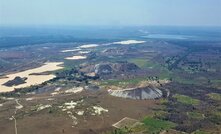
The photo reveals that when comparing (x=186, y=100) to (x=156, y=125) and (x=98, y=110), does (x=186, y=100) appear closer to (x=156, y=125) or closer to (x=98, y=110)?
(x=156, y=125)

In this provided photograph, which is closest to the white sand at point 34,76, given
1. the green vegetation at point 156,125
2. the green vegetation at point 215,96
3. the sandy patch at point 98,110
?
the sandy patch at point 98,110

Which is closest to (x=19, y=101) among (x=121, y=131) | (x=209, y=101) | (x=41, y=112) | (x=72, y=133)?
(x=41, y=112)

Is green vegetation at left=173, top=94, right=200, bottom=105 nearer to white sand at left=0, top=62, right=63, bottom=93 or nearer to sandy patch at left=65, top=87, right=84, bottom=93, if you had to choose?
sandy patch at left=65, top=87, right=84, bottom=93

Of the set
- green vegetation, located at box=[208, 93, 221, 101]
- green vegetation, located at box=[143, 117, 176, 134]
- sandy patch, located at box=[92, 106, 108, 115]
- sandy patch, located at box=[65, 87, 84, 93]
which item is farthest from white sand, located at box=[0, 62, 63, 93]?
green vegetation, located at box=[208, 93, 221, 101]

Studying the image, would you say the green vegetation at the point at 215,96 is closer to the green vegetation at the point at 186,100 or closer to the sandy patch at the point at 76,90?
the green vegetation at the point at 186,100

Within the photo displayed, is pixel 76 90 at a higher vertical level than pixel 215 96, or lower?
higher

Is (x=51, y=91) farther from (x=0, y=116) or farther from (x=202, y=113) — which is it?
(x=202, y=113)

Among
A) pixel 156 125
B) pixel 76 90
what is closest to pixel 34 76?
pixel 76 90

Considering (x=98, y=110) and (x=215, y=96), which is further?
(x=215, y=96)
